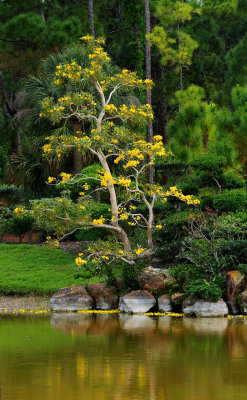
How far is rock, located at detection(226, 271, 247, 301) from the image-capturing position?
52.7 feet

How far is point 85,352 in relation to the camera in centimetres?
1123

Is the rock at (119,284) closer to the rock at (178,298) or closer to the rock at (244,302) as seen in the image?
the rock at (178,298)

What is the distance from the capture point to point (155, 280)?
17.0 meters

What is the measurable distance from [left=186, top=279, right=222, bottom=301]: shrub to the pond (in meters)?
0.59

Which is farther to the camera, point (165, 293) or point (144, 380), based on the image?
point (165, 293)

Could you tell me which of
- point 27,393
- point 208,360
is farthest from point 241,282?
point 27,393

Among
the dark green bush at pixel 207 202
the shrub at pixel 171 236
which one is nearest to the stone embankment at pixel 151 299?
the shrub at pixel 171 236

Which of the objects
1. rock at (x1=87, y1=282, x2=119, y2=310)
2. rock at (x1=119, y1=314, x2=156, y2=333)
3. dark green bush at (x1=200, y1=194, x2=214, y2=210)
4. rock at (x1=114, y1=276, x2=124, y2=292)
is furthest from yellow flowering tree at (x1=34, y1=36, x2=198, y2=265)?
rock at (x1=119, y1=314, x2=156, y2=333)

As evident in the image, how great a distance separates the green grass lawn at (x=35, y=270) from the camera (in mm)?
19500

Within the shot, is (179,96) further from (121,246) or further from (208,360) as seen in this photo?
(208,360)

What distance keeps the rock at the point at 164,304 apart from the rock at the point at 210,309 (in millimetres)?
831

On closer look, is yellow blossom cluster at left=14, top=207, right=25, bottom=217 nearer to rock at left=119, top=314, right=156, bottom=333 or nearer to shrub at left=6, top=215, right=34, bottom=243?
rock at left=119, top=314, right=156, bottom=333

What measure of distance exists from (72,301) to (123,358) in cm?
683

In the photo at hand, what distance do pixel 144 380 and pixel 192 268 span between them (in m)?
8.35
